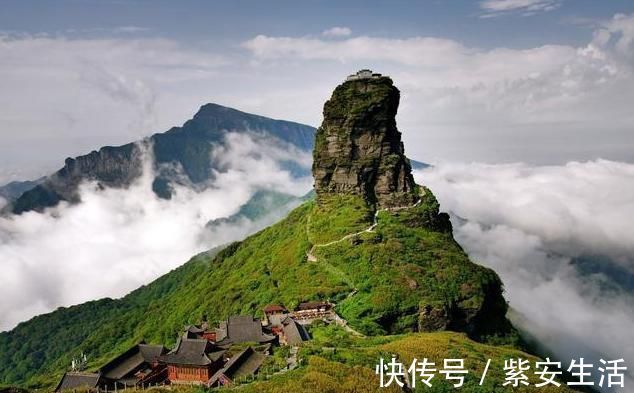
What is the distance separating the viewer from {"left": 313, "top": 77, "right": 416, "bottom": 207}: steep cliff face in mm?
118125

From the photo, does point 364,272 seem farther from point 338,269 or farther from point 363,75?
point 363,75

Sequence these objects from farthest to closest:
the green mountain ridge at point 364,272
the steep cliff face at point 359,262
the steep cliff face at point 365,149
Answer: the steep cliff face at point 365,149 → the steep cliff face at point 359,262 → the green mountain ridge at point 364,272

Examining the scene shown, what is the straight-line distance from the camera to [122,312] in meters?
192

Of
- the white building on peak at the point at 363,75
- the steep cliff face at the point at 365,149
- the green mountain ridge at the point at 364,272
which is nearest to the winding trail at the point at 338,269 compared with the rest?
the green mountain ridge at the point at 364,272

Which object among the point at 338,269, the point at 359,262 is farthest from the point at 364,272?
the point at 338,269

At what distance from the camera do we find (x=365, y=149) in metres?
120

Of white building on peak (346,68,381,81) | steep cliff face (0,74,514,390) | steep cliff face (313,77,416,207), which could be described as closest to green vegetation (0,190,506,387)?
steep cliff face (0,74,514,390)

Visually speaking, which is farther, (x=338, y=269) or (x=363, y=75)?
(x=363, y=75)

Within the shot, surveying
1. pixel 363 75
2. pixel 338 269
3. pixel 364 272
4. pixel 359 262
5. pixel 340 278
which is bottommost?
pixel 340 278

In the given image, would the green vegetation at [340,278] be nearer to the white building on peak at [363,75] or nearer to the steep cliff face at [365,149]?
the steep cliff face at [365,149]

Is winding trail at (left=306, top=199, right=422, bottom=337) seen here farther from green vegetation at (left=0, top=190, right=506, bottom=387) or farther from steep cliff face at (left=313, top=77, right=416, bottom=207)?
steep cliff face at (left=313, top=77, right=416, bottom=207)

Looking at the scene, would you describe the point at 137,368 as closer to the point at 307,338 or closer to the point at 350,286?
the point at 307,338

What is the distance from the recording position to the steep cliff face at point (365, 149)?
118125 mm

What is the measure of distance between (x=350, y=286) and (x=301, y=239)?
2749cm
